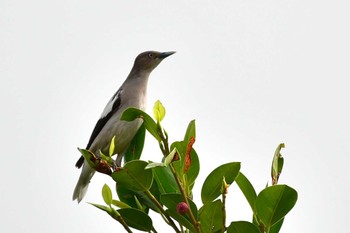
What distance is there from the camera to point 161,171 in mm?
3277

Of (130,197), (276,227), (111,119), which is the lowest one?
(276,227)

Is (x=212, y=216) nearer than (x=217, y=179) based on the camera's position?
Yes

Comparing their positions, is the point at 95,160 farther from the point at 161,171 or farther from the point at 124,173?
the point at 161,171

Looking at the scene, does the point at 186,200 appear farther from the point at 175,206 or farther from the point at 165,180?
the point at 165,180

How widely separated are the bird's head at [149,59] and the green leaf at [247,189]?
5.05m

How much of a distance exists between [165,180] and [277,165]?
63 centimetres

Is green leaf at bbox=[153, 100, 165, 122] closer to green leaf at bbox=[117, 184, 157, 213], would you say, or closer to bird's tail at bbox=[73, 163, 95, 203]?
green leaf at bbox=[117, 184, 157, 213]

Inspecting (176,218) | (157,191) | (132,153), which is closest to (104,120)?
(132,153)

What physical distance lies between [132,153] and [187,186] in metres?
1.53

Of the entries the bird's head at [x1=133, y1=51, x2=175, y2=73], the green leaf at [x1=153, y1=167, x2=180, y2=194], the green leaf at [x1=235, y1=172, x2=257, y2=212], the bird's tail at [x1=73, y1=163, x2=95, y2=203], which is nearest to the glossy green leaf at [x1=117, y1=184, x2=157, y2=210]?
the green leaf at [x1=153, y1=167, x2=180, y2=194]

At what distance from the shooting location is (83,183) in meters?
7.23

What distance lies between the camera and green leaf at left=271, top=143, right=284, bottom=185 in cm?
289

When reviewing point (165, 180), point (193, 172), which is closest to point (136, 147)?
point (165, 180)

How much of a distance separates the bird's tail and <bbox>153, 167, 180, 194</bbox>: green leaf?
4016mm
